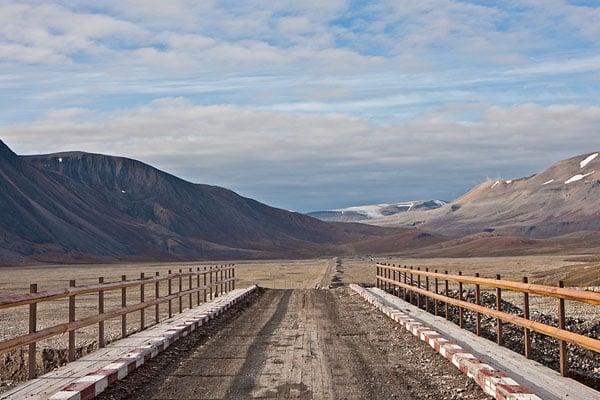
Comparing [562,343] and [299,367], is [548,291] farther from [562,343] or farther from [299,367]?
[299,367]

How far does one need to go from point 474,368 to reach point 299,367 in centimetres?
237

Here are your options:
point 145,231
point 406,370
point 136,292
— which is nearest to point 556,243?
point 145,231

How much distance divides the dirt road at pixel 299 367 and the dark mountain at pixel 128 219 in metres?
74.5

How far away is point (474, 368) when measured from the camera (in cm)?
875

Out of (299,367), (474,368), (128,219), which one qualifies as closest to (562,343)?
(474,368)

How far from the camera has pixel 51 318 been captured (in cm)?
2006

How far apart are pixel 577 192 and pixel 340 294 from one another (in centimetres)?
17588

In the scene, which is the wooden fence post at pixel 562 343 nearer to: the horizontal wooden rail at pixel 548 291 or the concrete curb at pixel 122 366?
the horizontal wooden rail at pixel 548 291

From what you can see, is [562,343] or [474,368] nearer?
[562,343]

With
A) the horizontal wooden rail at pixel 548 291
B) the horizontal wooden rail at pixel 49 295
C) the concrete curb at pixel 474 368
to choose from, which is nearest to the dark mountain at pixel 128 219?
the horizontal wooden rail at pixel 49 295

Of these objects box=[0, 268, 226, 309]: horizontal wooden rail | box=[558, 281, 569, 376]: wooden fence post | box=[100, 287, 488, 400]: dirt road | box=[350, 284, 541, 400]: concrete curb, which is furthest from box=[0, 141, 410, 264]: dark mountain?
box=[558, 281, 569, 376]: wooden fence post

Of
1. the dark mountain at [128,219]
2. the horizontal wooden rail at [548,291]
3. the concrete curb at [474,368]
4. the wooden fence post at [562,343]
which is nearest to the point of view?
the concrete curb at [474,368]

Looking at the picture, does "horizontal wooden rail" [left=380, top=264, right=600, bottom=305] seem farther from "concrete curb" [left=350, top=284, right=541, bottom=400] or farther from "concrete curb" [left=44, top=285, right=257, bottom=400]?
"concrete curb" [left=44, top=285, right=257, bottom=400]

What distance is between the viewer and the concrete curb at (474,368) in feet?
24.1
